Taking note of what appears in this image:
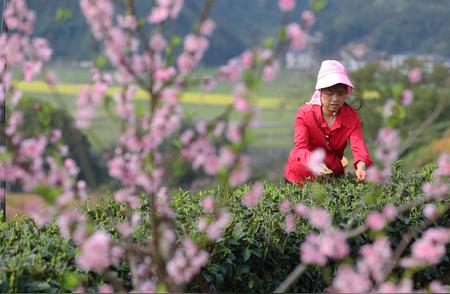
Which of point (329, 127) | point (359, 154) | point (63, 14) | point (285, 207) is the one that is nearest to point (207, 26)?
point (63, 14)

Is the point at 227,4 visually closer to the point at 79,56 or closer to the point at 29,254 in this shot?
the point at 79,56

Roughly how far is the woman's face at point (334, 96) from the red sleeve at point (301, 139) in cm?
16

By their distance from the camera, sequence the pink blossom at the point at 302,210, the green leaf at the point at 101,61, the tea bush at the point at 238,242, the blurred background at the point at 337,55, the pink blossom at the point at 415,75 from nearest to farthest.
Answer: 1. the green leaf at the point at 101,61
2. the pink blossom at the point at 415,75
3. the tea bush at the point at 238,242
4. the pink blossom at the point at 302,210
5. the blurred background at the point at 337,55

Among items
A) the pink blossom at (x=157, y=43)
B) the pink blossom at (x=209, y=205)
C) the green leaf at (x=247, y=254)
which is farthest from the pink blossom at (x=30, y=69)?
the green leaf at (x=247, y=254)

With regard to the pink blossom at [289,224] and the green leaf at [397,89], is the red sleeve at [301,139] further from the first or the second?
the green leaf at [397,89]

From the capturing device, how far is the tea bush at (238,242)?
3.64 metres

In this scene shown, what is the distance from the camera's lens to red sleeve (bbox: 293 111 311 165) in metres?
5.91

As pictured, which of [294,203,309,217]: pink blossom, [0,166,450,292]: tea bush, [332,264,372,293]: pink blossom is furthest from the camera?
[294,203,309,217]: pink blossom

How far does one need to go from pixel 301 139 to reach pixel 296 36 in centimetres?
290

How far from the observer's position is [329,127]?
6.05 metres

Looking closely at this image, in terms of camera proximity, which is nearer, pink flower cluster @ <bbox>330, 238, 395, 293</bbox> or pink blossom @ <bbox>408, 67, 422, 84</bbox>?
pink flower cluster @ <bbox>330, 238, 395, 293</bbox>

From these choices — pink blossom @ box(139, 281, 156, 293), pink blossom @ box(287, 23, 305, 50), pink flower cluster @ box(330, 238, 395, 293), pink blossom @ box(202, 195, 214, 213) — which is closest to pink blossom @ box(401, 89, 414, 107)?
pink blossom @ box(287, 23, 305, 50)

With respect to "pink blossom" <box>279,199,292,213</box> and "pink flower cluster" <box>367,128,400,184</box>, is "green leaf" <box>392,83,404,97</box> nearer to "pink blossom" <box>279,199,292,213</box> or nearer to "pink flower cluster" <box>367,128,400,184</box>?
"pink flower cluster" <box>367,128,400,184</box>

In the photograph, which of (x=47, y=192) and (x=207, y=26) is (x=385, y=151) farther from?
(x=47, y=192)
